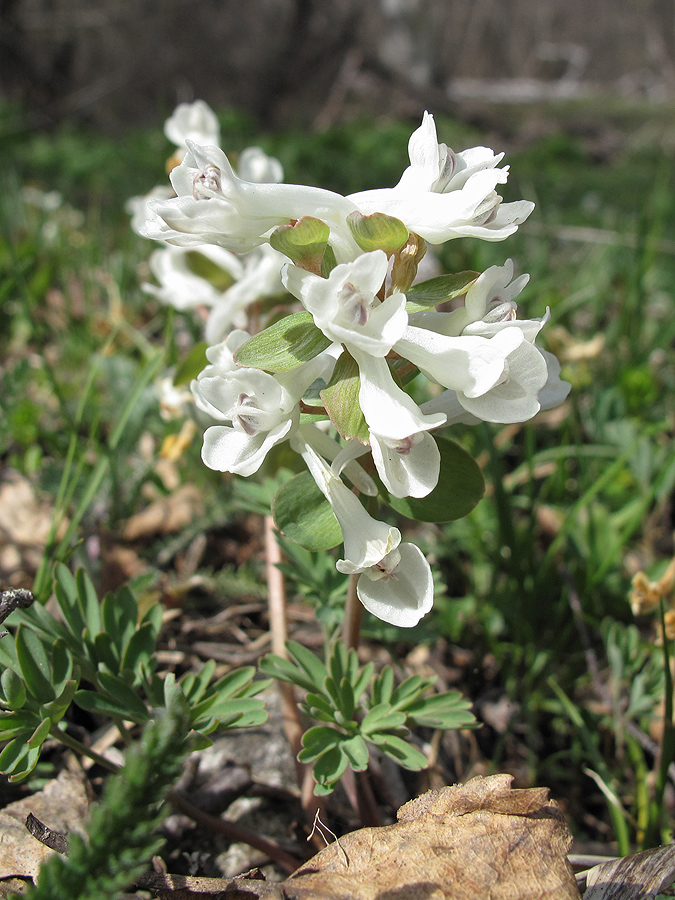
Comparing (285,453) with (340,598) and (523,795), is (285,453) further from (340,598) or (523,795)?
(523,795)

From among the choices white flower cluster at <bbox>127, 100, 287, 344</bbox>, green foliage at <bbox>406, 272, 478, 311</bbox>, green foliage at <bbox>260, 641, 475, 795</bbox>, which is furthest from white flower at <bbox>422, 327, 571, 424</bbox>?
white flower cluster at <bbox>127, 100, 287, 344</bbox>

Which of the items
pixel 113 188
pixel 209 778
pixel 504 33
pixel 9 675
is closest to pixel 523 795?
pixel 209 778

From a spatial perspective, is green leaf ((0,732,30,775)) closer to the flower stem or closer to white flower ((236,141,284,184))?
the flower stem

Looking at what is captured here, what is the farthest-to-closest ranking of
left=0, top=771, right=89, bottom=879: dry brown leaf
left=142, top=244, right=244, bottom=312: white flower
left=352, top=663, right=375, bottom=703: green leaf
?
left=142, top=244, right=244, bottom=312: white flower → left=352, top=663, right=375, bottom=703: green leaf → left=0, top=771, right=89, bottom=879: dry brown leaf

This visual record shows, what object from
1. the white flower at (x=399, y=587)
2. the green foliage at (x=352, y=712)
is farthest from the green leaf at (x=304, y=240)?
the green foliage at (x=352, y=712)

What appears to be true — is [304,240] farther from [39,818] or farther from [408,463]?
[39,818]

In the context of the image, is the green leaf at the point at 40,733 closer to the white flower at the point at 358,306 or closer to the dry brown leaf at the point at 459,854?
the dry brown leaf at the point at 459,854
